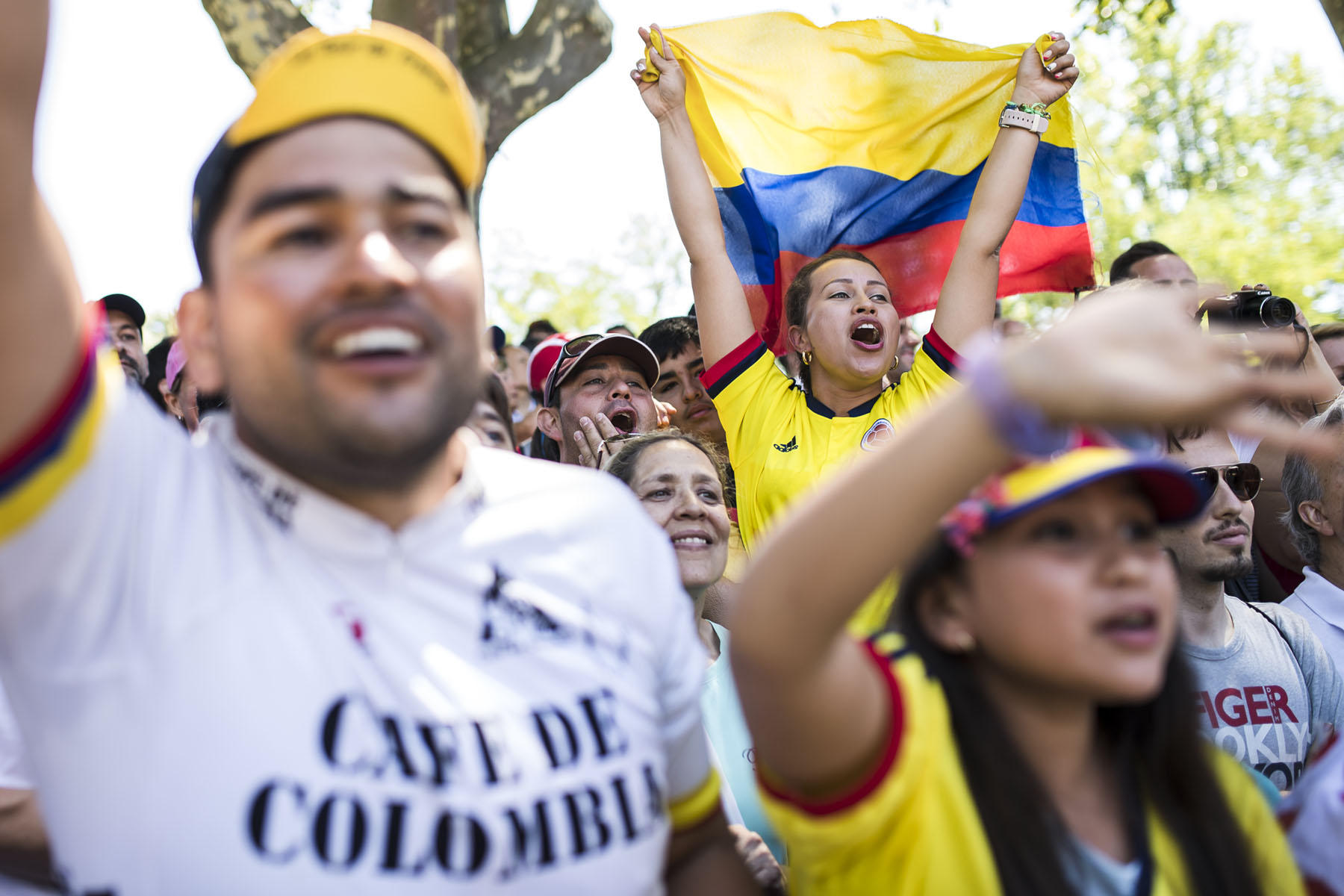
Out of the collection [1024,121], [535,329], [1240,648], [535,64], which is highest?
[535,64]

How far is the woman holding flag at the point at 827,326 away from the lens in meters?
3.79

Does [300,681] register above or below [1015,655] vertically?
above

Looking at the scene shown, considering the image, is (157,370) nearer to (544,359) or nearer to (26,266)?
(544,359)

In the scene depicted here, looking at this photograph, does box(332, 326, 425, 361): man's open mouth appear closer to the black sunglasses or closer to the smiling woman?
the smiling woman

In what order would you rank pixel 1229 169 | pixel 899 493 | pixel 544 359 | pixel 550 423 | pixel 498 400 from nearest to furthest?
pixel 899 493
pixel 498 400
pixel 550 423
pixel 544 359
pixel 1229 169

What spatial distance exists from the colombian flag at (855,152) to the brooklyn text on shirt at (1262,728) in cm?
202

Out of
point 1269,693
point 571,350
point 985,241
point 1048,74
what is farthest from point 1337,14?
point 571,350

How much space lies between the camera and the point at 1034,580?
5.33 ft

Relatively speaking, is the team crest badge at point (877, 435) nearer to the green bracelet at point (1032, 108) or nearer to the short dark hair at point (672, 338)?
the green bracelet at point (1032, 108)

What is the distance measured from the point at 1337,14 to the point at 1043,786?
16.1 feet

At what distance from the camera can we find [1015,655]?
166 centimetres

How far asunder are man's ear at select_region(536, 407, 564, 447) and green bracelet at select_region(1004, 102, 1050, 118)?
2.21 m

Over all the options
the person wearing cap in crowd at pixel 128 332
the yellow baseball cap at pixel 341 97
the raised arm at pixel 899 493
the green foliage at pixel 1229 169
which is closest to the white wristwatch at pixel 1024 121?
the raised arm at pixel 899 493

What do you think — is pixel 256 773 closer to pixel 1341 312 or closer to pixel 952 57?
pixel 952 57
